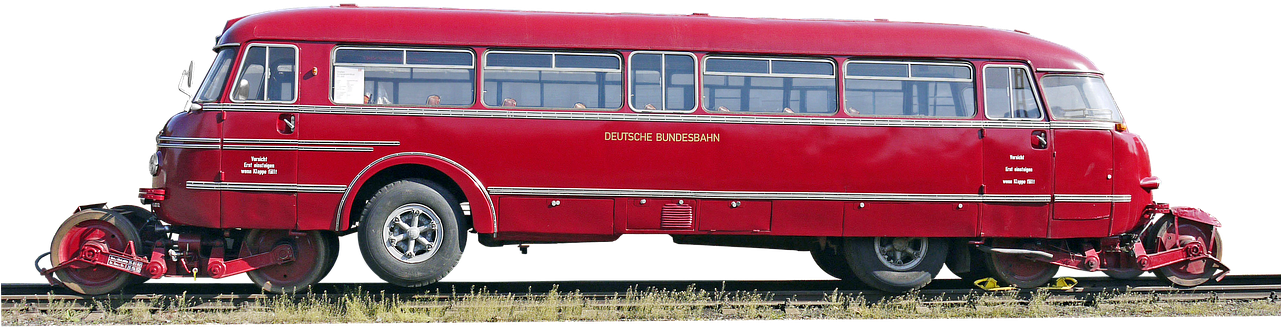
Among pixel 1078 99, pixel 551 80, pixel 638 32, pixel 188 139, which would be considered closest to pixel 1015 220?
pixel 1078 99

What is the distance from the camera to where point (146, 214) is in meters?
10.6

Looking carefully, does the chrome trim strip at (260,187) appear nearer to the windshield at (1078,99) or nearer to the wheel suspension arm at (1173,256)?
the windshield at (1078,99)

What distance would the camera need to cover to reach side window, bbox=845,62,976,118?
10.5 meters

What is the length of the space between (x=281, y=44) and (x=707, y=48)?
3.97 metres

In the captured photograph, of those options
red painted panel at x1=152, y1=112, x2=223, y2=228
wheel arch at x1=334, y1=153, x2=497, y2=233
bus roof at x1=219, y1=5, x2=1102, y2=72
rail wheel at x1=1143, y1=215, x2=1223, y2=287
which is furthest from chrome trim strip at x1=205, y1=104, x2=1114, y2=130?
rail wheel at x1=1143, y1=215, x2=1223, y2=287

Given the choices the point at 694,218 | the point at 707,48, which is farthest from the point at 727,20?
the point at 694,218

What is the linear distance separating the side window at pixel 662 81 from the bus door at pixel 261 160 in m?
3.16

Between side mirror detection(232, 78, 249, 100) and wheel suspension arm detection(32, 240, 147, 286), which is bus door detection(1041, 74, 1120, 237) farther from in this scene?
wheel suspension arm detection(32, 240, 147, 286)

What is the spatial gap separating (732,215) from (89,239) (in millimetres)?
6060

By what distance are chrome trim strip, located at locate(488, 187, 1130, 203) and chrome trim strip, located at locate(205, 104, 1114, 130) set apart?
0.67m

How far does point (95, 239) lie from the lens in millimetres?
10141

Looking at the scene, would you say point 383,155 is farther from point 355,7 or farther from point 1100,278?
point 1100,278

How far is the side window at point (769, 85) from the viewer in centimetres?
1029

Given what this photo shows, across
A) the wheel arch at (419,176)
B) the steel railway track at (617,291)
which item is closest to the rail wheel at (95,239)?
the steel railway track at (617,291)
